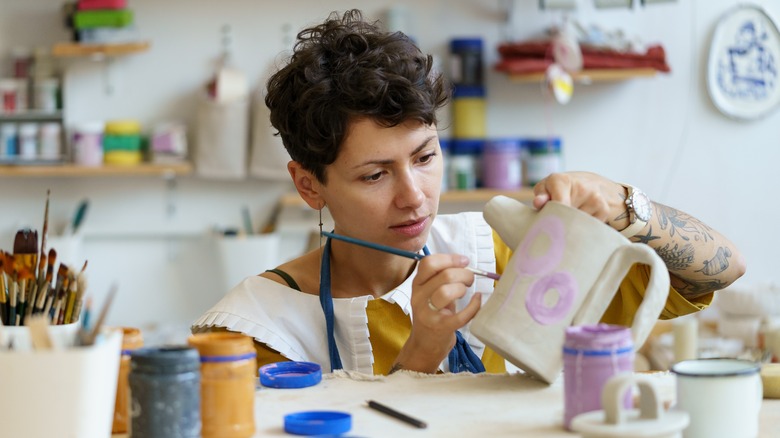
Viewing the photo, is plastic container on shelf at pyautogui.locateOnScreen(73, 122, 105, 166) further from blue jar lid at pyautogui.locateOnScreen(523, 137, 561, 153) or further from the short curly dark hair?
the short curly dark hair

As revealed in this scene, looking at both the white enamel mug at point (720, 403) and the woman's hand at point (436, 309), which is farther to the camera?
the woman's hand at point (436, 309)

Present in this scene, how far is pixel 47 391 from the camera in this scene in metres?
0.81

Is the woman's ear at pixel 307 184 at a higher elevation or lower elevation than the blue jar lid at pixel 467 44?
lower

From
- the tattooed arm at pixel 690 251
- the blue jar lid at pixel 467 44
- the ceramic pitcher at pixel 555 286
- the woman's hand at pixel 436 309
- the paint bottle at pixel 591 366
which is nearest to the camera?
the paint bottle at pixel 591 366

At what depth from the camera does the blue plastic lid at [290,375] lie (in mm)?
1090

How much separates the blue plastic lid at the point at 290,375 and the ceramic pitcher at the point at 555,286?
0.20 m

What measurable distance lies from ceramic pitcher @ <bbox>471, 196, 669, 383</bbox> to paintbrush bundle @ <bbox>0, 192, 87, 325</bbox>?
1.36ft

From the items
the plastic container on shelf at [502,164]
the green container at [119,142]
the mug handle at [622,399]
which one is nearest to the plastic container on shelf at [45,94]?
the green container at [119,142]

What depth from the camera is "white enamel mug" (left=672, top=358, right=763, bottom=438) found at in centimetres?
85

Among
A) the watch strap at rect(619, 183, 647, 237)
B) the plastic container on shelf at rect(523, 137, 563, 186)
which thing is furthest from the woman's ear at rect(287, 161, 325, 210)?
the plastic container on shelf at rect(523, 137, 563, 186)

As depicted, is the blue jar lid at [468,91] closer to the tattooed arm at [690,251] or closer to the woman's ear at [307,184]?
the woman's ear at [307,184]

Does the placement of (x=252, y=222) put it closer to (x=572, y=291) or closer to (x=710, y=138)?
(x=710, y=138)

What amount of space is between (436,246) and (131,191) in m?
2.02

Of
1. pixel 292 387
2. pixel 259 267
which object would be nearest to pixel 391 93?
pixel 292 387
